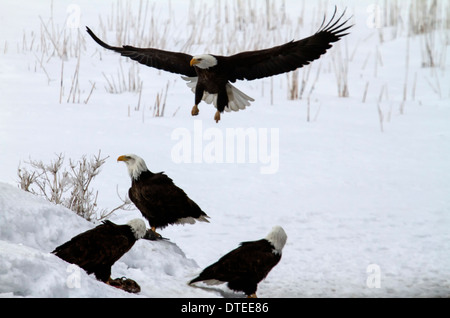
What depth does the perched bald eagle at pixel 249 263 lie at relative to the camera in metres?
2.71

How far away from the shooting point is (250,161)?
14.2 feet

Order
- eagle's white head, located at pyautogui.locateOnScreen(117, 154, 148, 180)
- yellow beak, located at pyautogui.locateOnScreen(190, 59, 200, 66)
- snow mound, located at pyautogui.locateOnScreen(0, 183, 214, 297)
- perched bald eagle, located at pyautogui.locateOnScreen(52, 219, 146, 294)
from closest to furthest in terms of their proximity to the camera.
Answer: snow mound, located at pyautogui.locateOnScreen(0, 183, 214, 297), perched bald eagle, located at pyautogui.locateOnScreen(52, 219, 146, 294), yellow beak, located at pyautogui.locateOnScreen(190, 59, 200, 66), eagle's white head, located at pyautogui.locateOnScreen(117, 154, 148, 180)

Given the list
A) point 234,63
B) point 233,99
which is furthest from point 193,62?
point 233,99

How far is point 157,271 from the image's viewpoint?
2.97 meters

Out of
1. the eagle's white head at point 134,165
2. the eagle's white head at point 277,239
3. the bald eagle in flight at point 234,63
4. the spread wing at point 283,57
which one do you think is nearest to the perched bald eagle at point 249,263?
the eagle's white head at point 277,239

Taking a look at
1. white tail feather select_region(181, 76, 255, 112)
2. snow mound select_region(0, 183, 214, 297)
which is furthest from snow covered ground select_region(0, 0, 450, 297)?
→ white tail feather select_region(181, 76, 255, 112)

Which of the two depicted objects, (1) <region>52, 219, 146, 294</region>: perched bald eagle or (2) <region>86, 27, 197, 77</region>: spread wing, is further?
(2) <region>86, 27, 197, 77</region>: spread wing

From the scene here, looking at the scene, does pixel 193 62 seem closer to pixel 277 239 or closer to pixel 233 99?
pixel 233 99

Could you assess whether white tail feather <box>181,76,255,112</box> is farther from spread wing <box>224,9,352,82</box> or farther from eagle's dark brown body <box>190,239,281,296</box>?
eagle's dark brown body <box>190,239,281,296</box>

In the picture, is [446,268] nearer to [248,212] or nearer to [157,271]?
[248,212]

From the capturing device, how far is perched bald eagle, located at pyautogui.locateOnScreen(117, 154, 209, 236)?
122 inches

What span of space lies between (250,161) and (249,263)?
5.48 ft

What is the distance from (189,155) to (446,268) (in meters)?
1.76

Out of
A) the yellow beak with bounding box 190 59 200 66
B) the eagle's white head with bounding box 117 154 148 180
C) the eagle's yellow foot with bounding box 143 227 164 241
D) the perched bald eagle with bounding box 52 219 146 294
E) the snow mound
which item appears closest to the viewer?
the snow mound
